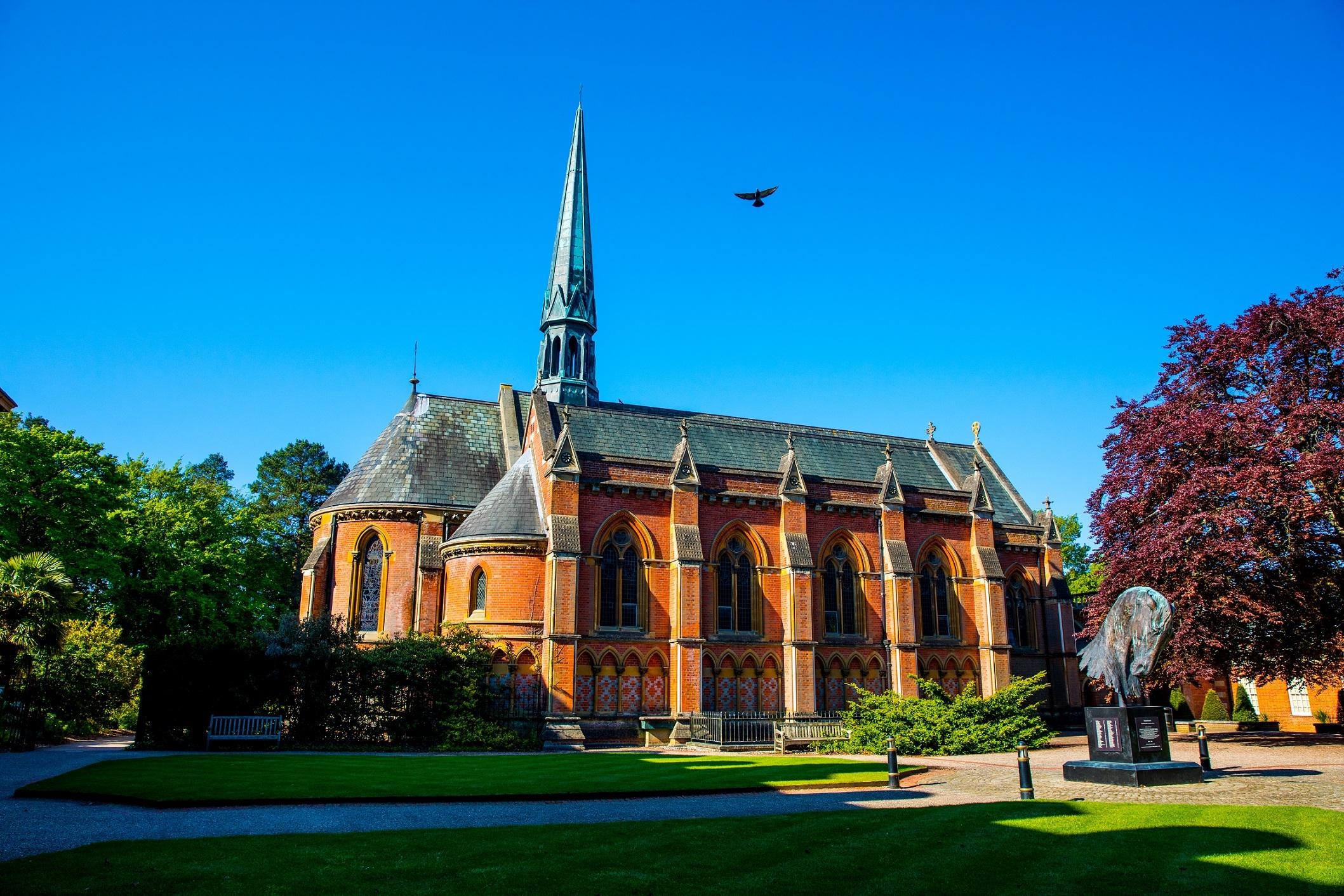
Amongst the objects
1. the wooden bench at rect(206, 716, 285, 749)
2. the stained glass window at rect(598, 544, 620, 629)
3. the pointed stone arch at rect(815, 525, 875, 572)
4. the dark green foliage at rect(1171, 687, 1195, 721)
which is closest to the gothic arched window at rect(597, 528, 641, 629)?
the stained glass window at rect(598, 544, 620, 629)

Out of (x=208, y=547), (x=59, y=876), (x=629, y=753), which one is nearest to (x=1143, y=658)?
(x=629, y=753)

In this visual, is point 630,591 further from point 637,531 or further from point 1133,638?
point 1133,638

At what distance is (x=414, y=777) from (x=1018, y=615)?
113 ft

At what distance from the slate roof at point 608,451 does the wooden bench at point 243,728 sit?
484 inches

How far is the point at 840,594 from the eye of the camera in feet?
133

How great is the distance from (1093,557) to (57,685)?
36.4 meters

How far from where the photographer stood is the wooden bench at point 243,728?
92.2ft

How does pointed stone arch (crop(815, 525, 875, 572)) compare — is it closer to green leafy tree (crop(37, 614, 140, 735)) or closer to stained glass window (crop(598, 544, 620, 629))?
stained glass window (crop(598, 544, 620, 629))

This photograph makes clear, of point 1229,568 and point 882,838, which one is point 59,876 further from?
point 1229,568

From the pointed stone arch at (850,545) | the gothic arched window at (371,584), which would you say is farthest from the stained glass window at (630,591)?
the gothic arched window at (371,584)

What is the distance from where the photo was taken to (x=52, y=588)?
2375 centimetres

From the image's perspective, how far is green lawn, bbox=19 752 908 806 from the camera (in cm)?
1631

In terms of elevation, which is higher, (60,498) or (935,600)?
(60,498)

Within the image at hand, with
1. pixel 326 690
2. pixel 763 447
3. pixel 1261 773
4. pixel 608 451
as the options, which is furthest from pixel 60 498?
pixel 1261 773
